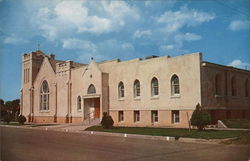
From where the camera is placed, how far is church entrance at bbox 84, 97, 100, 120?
97.8 ft

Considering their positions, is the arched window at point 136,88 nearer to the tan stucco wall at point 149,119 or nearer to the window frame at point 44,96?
the tan stucco wall at point 149,119

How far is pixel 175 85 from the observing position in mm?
22875

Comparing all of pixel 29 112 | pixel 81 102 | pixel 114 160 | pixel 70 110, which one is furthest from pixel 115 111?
pixel 114 160

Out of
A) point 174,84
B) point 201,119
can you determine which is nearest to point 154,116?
point 174,84

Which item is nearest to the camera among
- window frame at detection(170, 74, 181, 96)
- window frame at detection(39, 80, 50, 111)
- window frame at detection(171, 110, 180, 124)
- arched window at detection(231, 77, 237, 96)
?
window frame at detection(171, 110, 180, 124)

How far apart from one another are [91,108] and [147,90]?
25.9 ft

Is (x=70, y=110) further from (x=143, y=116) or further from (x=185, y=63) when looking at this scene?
(x=185, y=63)

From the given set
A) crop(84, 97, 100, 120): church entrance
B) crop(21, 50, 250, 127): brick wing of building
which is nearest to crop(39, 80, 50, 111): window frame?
crop(21, 50, 250, 127): brick wing of building

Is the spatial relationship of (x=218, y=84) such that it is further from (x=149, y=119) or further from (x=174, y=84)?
(x=149, y=119)

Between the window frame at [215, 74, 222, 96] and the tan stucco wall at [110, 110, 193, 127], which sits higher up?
Answer: the window frame at [215, 74, 222, 96]

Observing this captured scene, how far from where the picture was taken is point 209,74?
862 inches

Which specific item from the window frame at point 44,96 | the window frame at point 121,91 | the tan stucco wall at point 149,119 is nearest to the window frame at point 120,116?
the tan stucco wall at point 149,119

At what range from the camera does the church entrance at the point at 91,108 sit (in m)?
29.8

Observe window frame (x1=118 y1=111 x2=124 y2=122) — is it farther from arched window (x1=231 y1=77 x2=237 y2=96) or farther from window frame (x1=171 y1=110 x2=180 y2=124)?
arched window (x1=231 y1=77 x2=237 y2=96)
